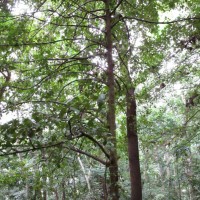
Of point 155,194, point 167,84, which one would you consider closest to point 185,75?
point 167,84

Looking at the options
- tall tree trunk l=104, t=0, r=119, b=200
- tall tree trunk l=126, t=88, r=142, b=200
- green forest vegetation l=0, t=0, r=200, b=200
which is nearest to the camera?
tall tree trunk l=104, t=0, r=119, b=200

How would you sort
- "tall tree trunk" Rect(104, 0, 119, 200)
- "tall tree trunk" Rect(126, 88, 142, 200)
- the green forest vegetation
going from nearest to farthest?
"tall tree trunk" Rect(104, 0, 119, 200) → the green forest vegetation → "tall tree trunk" Rect(126, 88, 142, 200)

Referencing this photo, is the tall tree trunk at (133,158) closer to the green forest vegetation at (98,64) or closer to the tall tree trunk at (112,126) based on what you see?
the green forest vegetation at (98,64)

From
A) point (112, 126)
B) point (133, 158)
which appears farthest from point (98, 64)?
point (133, 158)

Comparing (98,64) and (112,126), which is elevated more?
(98,64)

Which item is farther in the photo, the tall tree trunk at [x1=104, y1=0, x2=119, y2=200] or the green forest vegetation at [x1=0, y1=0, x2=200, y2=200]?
the green forest vegetation at [x1=0, y1=0, x2=200, y2=200]

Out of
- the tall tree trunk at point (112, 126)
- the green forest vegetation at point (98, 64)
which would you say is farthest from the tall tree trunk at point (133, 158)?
the tall tree trunk at point (112, 126)

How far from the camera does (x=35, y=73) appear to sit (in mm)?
3168

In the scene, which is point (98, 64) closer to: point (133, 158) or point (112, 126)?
point (112, 126)

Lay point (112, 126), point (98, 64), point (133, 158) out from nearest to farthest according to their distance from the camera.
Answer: point (112, 126) < point (98, 64) < point (133, 158)

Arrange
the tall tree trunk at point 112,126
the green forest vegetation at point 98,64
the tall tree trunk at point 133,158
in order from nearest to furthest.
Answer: the tall tree trunk at point 112,126
the green forest vegetation at point 98,64
the tall tree trunk at point 133,158

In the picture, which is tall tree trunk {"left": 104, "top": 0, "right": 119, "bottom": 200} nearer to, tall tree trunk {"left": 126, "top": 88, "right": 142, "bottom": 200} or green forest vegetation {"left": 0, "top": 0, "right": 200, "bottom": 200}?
green forest vegetation {"left": 0, "top": 0, "right": 200, "bottom": 200}

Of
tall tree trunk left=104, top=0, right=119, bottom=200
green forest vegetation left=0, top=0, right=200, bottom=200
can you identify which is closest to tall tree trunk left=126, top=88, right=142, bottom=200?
green forest vegetation left=0, top=0, right=200, bottom=200

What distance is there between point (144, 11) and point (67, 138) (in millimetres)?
2492
